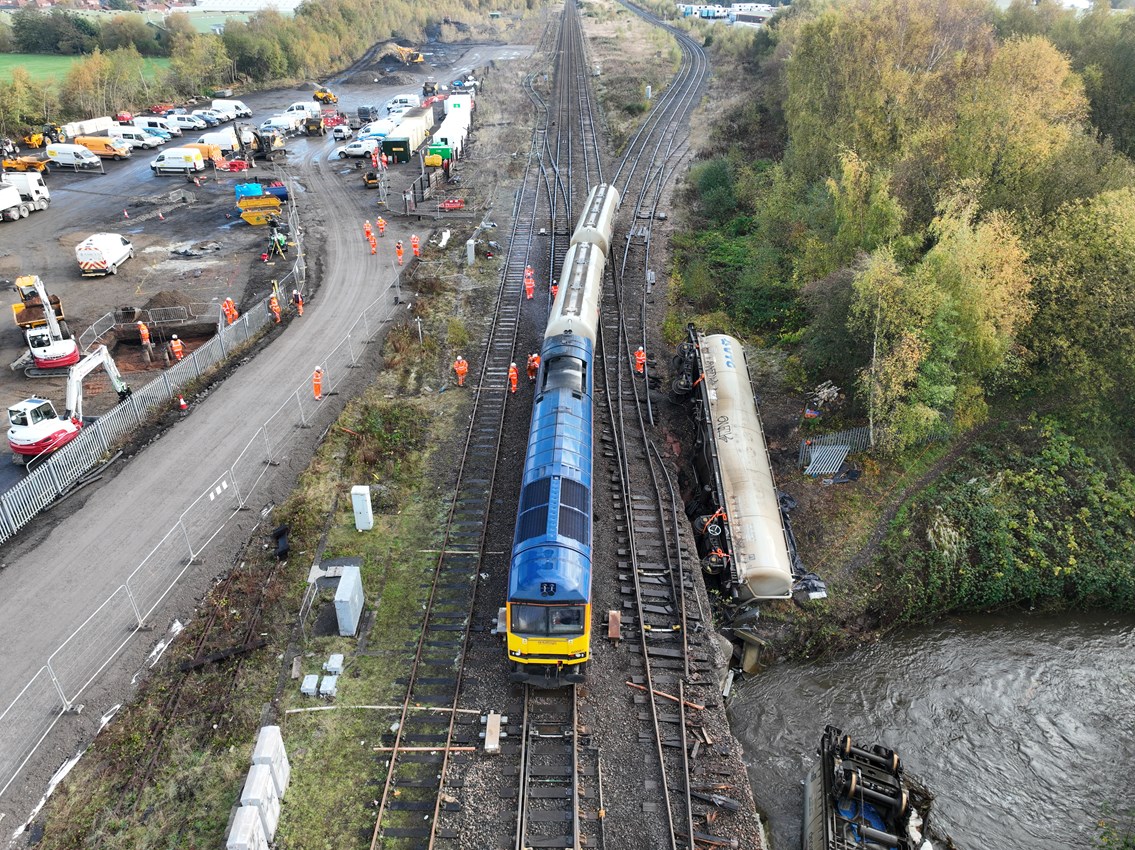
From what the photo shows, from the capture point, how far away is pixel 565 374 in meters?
22.7

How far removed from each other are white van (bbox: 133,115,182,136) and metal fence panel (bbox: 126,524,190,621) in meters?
63.2

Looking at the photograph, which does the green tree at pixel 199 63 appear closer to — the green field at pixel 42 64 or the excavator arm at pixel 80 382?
the green field at pixel 42 64

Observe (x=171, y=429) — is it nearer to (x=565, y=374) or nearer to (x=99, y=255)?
(x=565, y=374)

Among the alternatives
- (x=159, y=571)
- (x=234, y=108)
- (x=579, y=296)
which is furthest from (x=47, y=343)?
(x=234, y=108)

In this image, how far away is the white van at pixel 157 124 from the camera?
70062 mm

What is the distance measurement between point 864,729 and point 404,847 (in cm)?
1229

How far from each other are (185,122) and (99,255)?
4033 cm

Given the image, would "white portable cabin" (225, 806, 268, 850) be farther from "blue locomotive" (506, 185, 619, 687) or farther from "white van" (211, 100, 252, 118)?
"white van" (211, 100, 252, 118)

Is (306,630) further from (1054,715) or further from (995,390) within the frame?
(995,390)

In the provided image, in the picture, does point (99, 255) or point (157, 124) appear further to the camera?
point (157, 124)

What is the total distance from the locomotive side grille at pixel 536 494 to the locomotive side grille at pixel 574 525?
0.62 metres

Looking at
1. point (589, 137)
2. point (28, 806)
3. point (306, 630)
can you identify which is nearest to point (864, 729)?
point (306, 630)

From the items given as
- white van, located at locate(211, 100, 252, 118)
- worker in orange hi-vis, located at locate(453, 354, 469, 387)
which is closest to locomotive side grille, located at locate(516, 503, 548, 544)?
worker in orange hi-vis, located at locate(453, 354, 469, 387)

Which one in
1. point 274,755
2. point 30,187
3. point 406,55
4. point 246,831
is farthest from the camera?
point 406,55
